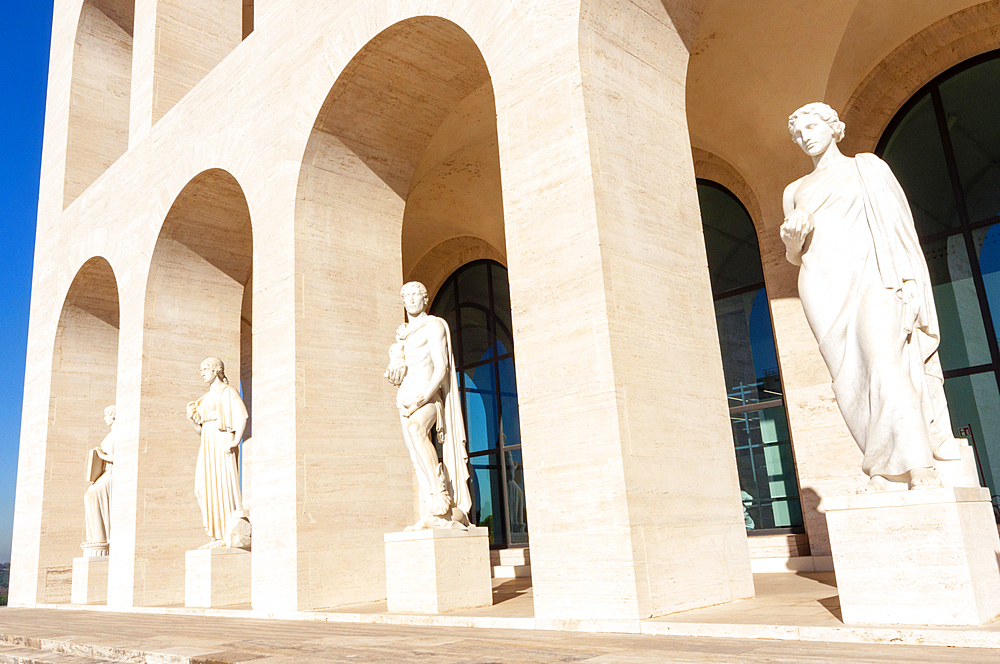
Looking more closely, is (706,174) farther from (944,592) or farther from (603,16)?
(944,592)

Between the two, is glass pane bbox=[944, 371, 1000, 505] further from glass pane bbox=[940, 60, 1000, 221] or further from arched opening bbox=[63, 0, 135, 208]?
arched opening bbox=[63, 0, 135, 208]

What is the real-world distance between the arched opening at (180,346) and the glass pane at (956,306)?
902cm

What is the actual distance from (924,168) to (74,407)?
1442cm

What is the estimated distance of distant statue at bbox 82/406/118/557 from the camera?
1338 cm

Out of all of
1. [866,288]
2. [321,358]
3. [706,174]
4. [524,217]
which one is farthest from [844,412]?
[706,174]

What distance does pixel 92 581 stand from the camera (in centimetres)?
1292

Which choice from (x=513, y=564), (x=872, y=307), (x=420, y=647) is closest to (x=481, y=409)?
(x=513, y=564)

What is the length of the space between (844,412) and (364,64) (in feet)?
20.4

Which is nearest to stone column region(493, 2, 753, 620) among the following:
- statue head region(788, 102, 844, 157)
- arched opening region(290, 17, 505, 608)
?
statue head region(788, 102, 844, 157)

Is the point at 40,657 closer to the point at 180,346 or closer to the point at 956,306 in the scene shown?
the point at 180,346

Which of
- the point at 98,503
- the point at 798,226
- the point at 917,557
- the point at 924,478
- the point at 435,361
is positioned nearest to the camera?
the point at 917,557

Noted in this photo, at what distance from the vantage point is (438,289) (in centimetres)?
1653

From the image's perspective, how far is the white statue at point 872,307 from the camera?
4461 millimetres

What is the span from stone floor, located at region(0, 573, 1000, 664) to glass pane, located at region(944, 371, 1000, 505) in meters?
2.22
